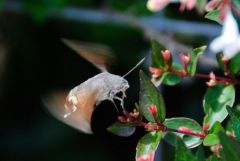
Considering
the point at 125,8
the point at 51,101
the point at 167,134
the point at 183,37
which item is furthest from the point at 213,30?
the point at 167,134

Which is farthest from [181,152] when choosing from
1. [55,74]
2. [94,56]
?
[55,74]

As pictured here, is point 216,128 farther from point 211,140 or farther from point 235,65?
point 235,65

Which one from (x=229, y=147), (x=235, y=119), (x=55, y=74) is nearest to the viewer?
(x=229, y=147)

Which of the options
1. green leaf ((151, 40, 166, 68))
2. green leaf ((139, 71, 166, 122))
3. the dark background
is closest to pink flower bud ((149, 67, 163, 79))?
green leaf ((151, 40, 166, 68))

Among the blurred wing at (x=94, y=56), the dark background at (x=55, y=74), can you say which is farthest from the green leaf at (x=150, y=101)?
the dark background at (x=55, y=74)

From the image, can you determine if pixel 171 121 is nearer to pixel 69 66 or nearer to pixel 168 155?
pixel 168 155

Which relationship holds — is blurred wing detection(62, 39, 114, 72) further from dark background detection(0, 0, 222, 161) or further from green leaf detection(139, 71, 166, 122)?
dark background detection(0, 0, 222, 161)

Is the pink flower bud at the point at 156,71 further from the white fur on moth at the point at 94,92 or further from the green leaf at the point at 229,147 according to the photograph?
the green leaf at the point at 229,147
